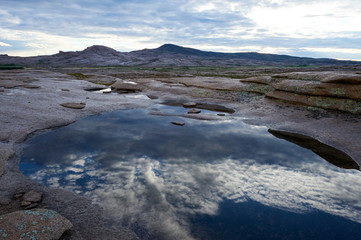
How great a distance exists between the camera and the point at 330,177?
30.1 feet

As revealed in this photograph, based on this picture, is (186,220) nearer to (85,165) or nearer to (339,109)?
(85,165)

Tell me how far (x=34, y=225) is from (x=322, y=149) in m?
12.9

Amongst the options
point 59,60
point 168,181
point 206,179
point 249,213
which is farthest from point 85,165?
point 59,60

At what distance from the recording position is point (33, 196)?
702 centimetres

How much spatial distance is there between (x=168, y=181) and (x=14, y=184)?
5300 mm

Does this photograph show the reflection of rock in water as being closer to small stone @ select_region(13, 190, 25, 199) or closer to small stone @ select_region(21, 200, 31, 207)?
small stone @ select_region(21, 200, 31, 207)

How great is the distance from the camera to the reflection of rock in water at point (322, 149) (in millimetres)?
10342

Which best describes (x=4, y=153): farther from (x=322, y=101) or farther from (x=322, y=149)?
(x=322, y=101)

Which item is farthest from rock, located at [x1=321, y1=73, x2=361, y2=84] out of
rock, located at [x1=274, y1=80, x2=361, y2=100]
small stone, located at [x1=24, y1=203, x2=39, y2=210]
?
small stone, located at [x1=24, y1=203, x2=39, y2=210]

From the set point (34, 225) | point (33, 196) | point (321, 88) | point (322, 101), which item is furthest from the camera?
point (321, 88)

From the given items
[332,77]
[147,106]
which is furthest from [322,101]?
[147,106]

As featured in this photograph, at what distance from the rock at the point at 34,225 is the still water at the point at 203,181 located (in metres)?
1.45

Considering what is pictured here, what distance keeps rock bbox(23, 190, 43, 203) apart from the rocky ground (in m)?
0.03

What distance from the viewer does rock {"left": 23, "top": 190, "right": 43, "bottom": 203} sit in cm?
684
